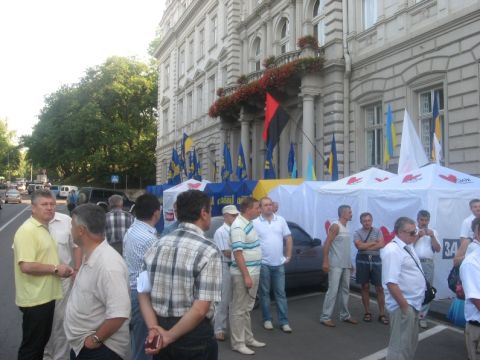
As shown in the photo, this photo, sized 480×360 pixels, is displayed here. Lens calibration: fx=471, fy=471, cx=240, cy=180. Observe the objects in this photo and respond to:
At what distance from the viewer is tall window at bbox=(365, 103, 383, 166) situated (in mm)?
16609

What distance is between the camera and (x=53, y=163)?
154 ft

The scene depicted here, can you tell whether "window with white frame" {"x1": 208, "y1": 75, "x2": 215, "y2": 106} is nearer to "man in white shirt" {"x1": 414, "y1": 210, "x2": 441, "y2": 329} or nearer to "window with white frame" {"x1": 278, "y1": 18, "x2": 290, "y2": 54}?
"window with white frame" {"x1": 278, "y1": 18, "x2": 290, "y2": 54}

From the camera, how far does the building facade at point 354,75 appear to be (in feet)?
42.6

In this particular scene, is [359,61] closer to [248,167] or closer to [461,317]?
[248,167]

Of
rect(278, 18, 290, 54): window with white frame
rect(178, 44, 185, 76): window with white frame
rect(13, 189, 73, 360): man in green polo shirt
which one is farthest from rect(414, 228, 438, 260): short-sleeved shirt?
rect(178, 44, 185, 76): window with white frame

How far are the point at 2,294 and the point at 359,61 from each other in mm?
13579

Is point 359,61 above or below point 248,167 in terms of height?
above

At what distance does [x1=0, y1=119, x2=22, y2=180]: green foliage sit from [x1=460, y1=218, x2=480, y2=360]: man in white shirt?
101m

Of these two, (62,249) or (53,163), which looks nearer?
(62,249)

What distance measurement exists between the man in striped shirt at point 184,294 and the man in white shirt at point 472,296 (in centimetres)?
230

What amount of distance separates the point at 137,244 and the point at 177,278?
1.48 m

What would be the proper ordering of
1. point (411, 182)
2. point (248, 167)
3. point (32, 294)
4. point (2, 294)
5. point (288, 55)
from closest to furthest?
point (32, 294) < point (2, 294) < point (411, 182) < point (288, 55) < point (248, 167)

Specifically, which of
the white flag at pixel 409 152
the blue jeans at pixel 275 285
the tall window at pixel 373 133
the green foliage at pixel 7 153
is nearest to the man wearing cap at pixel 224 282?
the blue jeans at pixel 275 285

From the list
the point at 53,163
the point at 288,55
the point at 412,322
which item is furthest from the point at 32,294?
the point at 53,163
